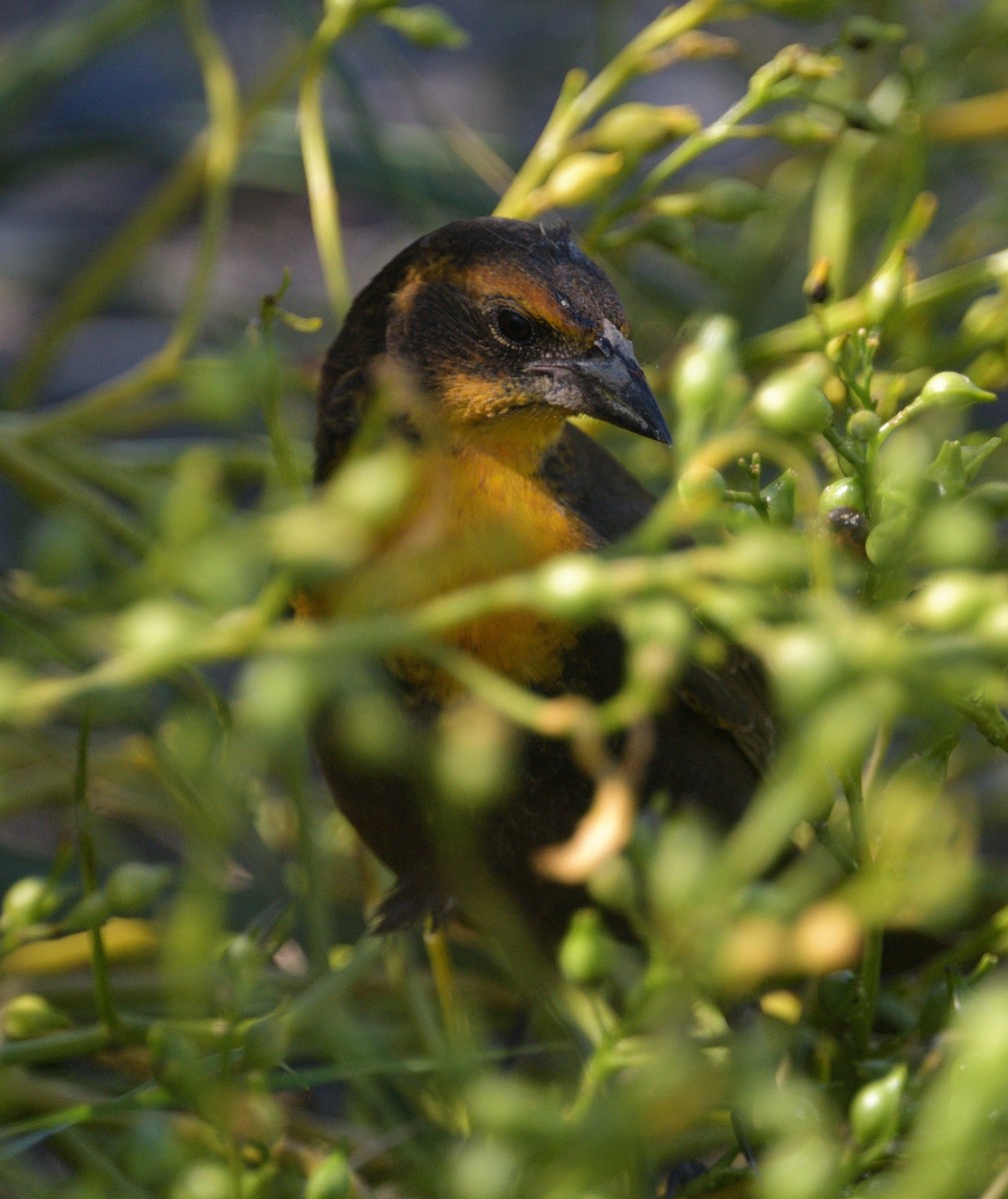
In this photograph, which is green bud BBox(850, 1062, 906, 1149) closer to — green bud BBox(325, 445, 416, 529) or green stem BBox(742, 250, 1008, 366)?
green bud BBox(325, 445, 416, 529)

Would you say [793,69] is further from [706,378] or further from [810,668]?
[810,668]

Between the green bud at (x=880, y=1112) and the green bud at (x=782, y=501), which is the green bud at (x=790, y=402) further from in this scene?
the green bud at (x=880, y=1112)

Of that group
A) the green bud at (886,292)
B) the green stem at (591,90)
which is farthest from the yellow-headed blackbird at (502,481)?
the green bud at (886,292)

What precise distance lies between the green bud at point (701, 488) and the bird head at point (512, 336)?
903 millimetres

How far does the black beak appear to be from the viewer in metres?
2.21

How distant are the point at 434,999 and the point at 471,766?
1.75m

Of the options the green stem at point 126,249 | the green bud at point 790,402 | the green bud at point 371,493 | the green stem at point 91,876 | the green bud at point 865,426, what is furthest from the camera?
the green stem at point 126,249

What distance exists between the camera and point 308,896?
2045 mm

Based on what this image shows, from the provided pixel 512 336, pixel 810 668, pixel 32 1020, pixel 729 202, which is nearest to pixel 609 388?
pixel 512 336

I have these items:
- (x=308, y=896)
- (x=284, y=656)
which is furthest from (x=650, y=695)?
(x=308, y=896)

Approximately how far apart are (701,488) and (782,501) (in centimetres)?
11

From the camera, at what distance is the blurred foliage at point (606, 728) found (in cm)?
105

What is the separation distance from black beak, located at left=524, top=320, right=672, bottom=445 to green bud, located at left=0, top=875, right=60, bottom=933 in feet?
3.43

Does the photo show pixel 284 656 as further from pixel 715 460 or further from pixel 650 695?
pixel 715 460
